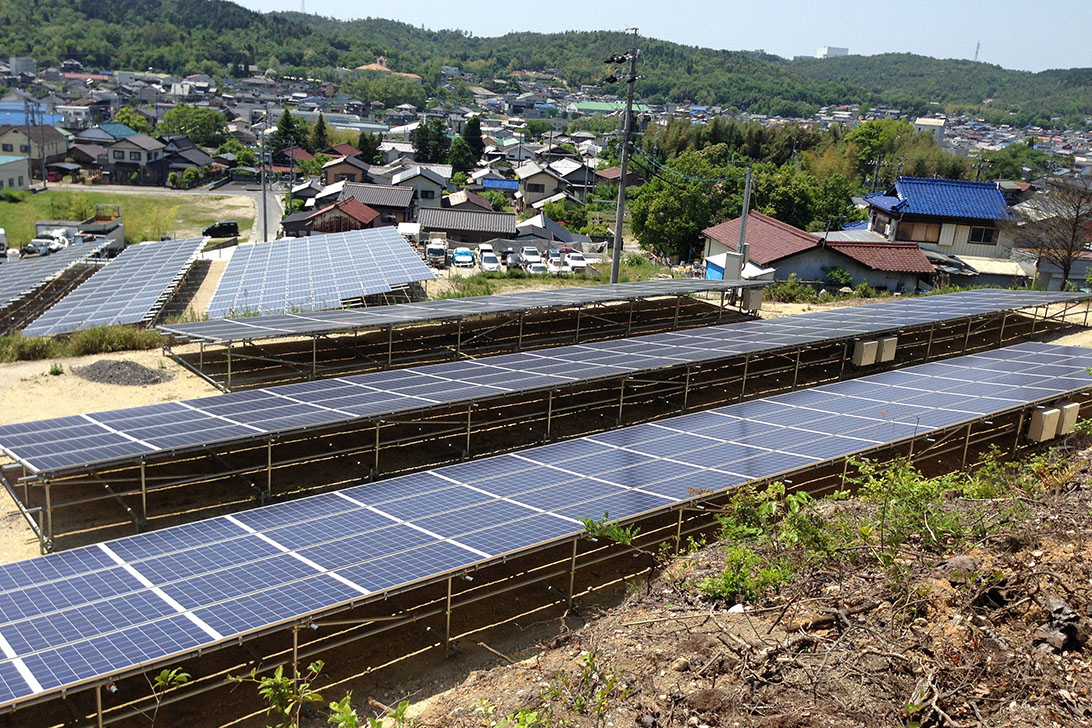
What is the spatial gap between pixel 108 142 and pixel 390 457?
89213 millimetres

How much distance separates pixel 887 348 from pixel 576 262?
2625 centimetres

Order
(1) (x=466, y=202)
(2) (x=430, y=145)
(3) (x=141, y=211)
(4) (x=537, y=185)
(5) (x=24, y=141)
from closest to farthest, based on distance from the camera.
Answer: (3) (x=141, y=211), (1) (x=466, y=202), (4) (x=537, y=185), (5) (x=24, y=141), (2) (x=430, y=145)

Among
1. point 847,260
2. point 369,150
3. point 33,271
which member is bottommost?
point 33,271

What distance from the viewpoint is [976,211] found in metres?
42.5

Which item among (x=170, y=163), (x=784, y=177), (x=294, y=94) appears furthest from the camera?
(x=294, y=94)

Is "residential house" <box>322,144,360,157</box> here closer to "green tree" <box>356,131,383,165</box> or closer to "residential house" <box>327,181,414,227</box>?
"green tree" <box>356,131,383,165</box>

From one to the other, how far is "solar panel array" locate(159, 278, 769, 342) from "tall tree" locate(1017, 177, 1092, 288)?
16.6 metres

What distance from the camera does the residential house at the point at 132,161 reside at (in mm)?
82750

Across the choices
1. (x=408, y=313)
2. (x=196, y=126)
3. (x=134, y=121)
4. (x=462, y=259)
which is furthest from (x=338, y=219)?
(x=134, y=121)

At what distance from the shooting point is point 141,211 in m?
66.2

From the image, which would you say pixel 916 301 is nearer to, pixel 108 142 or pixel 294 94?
pixel 108 142

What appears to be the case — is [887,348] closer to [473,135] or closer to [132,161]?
[132,161]

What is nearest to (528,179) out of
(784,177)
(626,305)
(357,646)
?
(784,177)

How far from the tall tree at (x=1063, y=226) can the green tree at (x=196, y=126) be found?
302ft
